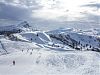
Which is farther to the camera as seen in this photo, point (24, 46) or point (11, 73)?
point (24, 46)

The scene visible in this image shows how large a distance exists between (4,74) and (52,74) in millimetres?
8427

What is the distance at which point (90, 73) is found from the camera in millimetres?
45125

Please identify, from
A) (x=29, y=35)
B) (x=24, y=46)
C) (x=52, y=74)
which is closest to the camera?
(x=52, y=74)

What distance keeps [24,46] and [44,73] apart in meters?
70.1

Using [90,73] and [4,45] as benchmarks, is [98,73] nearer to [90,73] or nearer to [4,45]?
[90,73]

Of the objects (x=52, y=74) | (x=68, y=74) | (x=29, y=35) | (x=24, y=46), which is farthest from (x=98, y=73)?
(x=29, y=35)

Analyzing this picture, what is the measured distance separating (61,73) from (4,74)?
10.2 metres

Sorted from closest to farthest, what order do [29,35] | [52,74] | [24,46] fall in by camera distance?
[52,74] < [24,46] < [29,35]

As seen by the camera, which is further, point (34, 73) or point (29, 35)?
point (29, 35)

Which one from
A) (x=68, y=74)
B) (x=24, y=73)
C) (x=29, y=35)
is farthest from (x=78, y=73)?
(x=29, y=35)

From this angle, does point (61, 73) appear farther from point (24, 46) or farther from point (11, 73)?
point (24, 46)

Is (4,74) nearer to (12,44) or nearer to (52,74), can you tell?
(52,74)

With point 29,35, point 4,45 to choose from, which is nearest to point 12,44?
point 4,45

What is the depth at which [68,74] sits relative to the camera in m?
45.5
